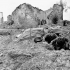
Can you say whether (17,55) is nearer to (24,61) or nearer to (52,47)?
(24,61)

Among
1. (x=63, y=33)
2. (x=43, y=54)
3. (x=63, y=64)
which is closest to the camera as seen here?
(x=63, y=64)

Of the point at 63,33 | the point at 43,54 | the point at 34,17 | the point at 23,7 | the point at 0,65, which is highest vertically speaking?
the point at 23,7

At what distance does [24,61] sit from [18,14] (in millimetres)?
11424

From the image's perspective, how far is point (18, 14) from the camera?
16266mm

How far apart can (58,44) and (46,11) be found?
35.3ft

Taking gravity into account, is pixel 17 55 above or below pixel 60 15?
below

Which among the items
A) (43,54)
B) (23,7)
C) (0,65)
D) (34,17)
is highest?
(23,7)

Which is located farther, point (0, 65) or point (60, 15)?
point (60, 15)

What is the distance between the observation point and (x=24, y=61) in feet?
18.1

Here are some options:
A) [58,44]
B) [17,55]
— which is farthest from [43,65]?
[58,44]

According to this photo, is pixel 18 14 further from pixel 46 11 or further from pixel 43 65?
pixel 43 65

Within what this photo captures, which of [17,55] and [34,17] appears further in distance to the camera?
[34,17]

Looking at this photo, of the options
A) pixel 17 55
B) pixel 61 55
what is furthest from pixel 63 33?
pixel 17 55

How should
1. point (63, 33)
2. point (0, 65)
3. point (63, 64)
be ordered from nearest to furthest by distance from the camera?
point (63, 64), point (0, 65), point (63, 33)
